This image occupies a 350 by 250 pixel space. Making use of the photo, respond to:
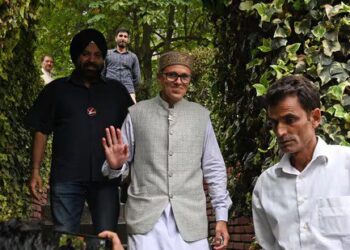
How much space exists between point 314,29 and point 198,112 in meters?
0.83

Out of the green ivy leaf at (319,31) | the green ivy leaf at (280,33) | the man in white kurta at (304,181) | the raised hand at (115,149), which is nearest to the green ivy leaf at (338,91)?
the green ivy leaf at (319,31)

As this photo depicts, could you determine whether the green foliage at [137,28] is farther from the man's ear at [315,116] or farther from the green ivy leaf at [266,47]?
the man's ear at [315,116]

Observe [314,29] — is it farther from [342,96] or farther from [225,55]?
[225,55]

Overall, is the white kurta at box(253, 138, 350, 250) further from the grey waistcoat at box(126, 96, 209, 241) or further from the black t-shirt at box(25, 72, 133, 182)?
the black t-shirt at box(25, 72, 133, 182)

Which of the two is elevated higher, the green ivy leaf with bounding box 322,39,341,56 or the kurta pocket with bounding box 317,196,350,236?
the green ivy leaf with bounding box 322,39,341,56

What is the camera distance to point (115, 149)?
13.4ft

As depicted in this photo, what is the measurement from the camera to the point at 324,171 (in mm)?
2930

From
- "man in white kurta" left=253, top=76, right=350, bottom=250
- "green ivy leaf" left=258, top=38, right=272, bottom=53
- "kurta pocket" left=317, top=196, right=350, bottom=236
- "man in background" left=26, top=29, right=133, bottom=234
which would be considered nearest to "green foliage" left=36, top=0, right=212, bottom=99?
"man in background" left=26, top=29, right=133, bottom=234

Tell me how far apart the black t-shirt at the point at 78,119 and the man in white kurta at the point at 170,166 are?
1.59 feet

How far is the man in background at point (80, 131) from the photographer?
188 inches

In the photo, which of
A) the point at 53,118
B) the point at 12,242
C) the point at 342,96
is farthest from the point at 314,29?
the point at 12,242

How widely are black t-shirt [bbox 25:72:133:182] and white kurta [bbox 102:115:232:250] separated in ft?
1.51

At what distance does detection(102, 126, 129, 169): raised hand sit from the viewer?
13.3 ft

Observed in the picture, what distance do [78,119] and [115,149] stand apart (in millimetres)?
843
